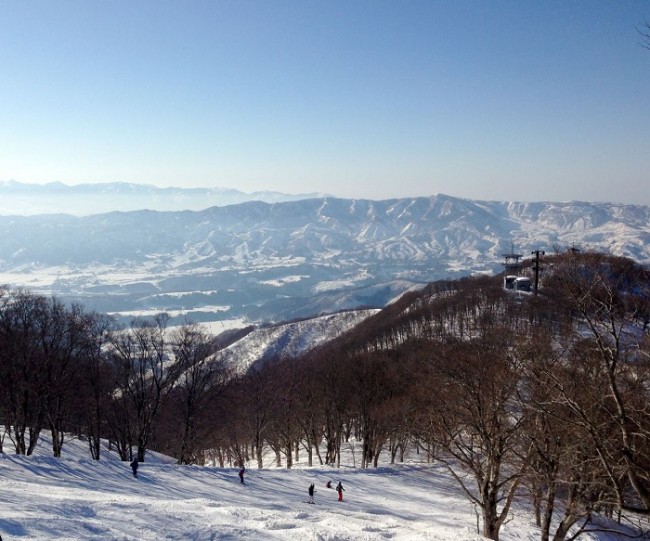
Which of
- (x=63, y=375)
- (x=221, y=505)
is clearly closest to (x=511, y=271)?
(x=63, y=375)

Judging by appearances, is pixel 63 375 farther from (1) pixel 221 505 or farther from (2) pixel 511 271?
(2) pixel 511 271

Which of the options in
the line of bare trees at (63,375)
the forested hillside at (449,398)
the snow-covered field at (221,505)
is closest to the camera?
the forested hillside at (449,398)

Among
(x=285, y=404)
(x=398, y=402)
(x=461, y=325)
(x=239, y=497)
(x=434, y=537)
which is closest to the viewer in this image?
(x=434, y=537)

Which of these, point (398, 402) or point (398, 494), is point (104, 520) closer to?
point (398, 494)

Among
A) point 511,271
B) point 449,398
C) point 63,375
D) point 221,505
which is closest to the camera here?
point 221,505

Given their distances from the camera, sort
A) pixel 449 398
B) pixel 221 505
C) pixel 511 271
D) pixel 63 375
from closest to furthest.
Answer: pixel 221 505 < pixel 449 398 < pixel 63 375 < pixel 511 271

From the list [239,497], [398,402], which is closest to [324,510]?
[239,497]

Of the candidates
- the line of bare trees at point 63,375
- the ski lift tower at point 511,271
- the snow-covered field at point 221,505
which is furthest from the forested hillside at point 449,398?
the ski lift tower at point 511,271

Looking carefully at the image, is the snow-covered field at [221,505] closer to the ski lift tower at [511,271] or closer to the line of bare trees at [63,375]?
the line of bare trees at [63,375]
